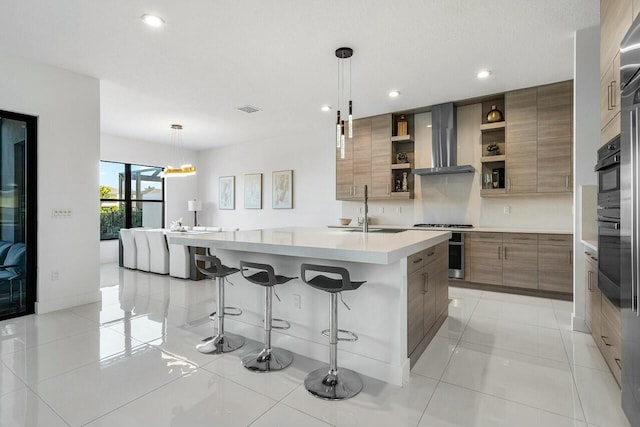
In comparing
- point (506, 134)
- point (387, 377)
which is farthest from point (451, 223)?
point (387, 377)

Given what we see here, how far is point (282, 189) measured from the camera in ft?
23.9

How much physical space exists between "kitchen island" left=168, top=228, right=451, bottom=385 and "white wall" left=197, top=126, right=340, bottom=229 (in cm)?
386

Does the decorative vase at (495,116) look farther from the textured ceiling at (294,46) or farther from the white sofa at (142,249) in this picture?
the white sofa at (142,249)

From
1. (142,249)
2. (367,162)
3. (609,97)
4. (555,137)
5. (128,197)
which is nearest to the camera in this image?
(609,97)

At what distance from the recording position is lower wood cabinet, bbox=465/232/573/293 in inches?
159

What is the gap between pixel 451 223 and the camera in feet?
17.4

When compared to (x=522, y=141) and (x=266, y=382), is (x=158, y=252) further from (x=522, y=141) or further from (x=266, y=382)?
(x=522, y=141)

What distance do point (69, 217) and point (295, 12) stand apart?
3.52 metres

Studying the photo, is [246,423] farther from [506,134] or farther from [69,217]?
[506,134]

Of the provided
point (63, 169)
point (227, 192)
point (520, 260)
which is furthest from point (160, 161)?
point (520, 260)

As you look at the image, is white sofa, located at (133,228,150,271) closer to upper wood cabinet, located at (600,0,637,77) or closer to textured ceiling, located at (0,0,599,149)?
textured ceiling, located at (0,0,599,149)

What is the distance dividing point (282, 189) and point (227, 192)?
186 cm

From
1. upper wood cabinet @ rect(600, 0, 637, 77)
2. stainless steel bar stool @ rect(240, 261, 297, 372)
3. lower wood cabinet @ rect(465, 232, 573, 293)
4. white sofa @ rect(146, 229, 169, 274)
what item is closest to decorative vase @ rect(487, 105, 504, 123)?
lower wood cabinet @ rect(465, 232, 573, 293)

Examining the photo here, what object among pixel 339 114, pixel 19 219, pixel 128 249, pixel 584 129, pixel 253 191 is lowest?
pixel 128 249
